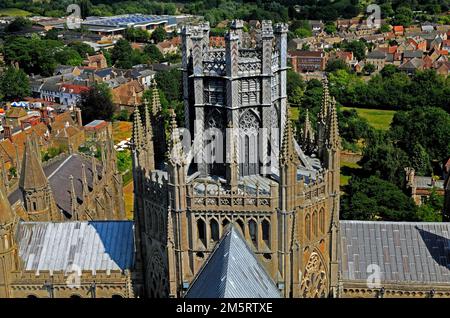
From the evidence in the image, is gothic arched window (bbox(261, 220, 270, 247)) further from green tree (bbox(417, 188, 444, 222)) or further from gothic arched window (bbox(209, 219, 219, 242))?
green tree (bbox(417, 188, 444, 222))

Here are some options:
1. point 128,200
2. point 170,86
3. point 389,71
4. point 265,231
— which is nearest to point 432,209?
point 128,200

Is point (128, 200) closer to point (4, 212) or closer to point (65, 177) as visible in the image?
point (65, 177)

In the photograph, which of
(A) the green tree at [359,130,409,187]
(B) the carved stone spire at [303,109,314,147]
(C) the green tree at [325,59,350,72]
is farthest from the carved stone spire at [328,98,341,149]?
(C) the green tree at [325,59,350,72]

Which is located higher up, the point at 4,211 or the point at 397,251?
the point at 4,211

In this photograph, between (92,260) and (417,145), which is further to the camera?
(417,145)
